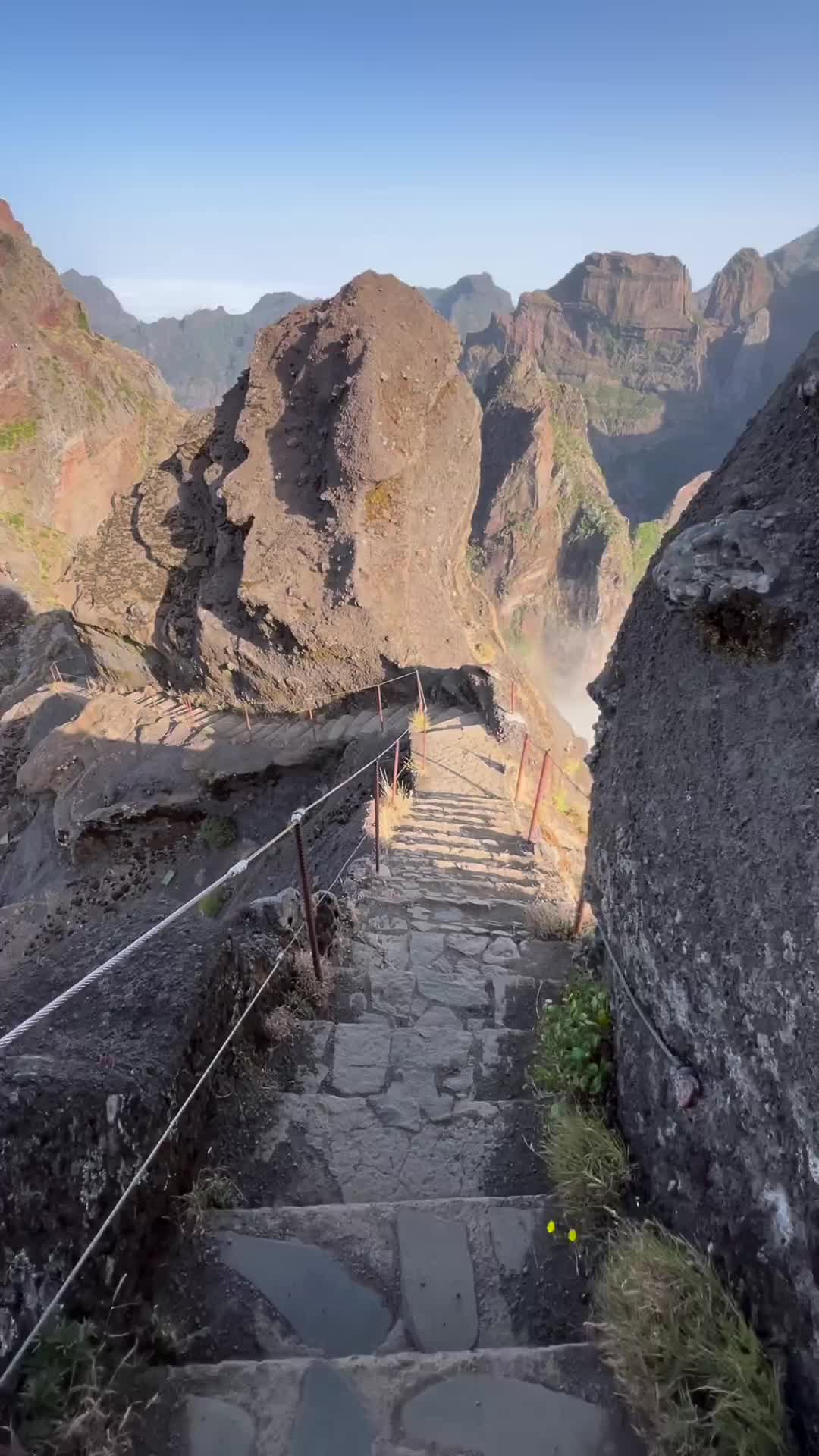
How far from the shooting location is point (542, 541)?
6084 cm

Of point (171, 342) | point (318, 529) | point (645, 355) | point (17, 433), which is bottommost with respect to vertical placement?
point (318, 529)

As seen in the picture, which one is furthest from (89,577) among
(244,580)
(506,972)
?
(506,972)

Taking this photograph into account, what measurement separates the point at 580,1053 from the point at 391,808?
4.08 metres

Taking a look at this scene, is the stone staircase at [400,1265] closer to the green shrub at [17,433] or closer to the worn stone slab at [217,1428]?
the worn stone slab at [217,1428]

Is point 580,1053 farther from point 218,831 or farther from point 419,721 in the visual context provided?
point 218,831

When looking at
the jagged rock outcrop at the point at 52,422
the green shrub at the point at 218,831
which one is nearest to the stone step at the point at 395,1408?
the green shrub at the point at 218,831

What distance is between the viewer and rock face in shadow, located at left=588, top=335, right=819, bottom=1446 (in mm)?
1927

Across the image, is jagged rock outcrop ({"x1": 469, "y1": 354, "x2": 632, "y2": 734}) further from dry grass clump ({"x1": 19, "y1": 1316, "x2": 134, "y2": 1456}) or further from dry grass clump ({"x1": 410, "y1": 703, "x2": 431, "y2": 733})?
dry grass clump ({"x1": 19, "y1": 1316, "x2": 134, "y2": 1456})

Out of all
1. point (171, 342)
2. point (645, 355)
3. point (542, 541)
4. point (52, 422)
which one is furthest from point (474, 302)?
point (52, 422)

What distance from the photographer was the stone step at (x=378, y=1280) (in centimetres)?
231

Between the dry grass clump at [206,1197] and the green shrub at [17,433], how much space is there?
33.5 meters

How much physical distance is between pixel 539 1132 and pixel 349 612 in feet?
29.3

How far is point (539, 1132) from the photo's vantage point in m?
3.22

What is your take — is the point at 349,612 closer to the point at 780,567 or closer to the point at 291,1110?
the point at 291,1110
